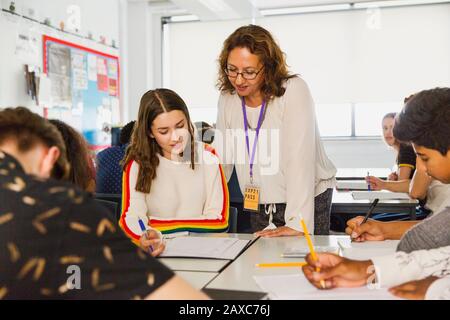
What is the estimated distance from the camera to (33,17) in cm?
407

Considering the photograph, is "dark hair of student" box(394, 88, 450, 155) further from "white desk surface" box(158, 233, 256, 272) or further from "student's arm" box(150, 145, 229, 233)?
"student's arm" box(150, 145, 229, 233)

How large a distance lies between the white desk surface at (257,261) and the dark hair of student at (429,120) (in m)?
0.44

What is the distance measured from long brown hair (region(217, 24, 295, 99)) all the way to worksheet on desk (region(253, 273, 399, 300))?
2.86 feet

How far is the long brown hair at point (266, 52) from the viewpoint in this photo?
1811 millimetres

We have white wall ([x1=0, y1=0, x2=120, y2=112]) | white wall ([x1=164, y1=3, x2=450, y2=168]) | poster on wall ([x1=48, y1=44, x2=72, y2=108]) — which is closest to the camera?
white wall ([x1=0, y1=0, x2=120, y2=112])

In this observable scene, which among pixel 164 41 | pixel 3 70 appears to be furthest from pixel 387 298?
pixel 164 41

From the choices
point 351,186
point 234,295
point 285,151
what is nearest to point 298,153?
point 285,151

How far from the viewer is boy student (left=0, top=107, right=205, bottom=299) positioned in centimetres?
64

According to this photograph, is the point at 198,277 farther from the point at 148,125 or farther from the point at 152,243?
the point at 148,125

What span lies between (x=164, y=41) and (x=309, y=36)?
1976mm

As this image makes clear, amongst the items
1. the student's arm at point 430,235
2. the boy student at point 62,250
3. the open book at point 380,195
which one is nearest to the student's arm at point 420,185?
the open book at point 380,195

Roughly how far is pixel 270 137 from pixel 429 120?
0.76 m

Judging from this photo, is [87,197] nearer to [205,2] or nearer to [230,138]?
[230,138]

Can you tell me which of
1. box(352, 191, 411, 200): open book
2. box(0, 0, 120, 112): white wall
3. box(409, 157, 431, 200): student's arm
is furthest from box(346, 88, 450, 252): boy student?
box(0, 0, 120, 112): white wall
